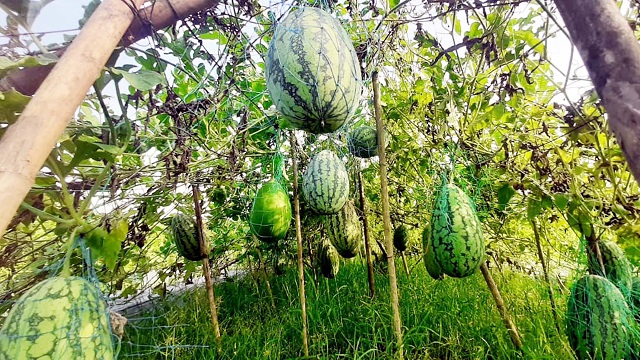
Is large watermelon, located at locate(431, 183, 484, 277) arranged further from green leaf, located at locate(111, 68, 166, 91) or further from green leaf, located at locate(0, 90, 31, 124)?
green leaf, located at locate(0, 90, 31, 124)

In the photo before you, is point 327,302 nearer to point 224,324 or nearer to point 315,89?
point 224,324

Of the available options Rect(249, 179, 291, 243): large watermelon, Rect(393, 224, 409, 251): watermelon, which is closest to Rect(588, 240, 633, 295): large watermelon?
Rect(393, 224, 409, 251): watermelon

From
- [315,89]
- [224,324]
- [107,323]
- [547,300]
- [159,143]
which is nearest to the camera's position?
[107,323]

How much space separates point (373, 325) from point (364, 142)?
4.35 feet

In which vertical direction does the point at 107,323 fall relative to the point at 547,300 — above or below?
above

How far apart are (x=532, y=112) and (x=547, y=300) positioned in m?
1.71

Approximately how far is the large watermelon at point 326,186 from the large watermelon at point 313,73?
0.96 metres

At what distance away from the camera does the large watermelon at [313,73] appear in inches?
50.1

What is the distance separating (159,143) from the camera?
2.44m

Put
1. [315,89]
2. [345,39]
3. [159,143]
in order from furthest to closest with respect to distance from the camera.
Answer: [159,143]
[345,39]
[315,89]

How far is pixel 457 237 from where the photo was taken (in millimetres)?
1898

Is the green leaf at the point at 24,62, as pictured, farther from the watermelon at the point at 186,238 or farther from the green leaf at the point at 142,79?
the watermelon at the point at 186,238

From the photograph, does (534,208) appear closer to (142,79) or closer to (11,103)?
(142,79)

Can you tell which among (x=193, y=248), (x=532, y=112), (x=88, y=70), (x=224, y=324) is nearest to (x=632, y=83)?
(x=88, y=70)
